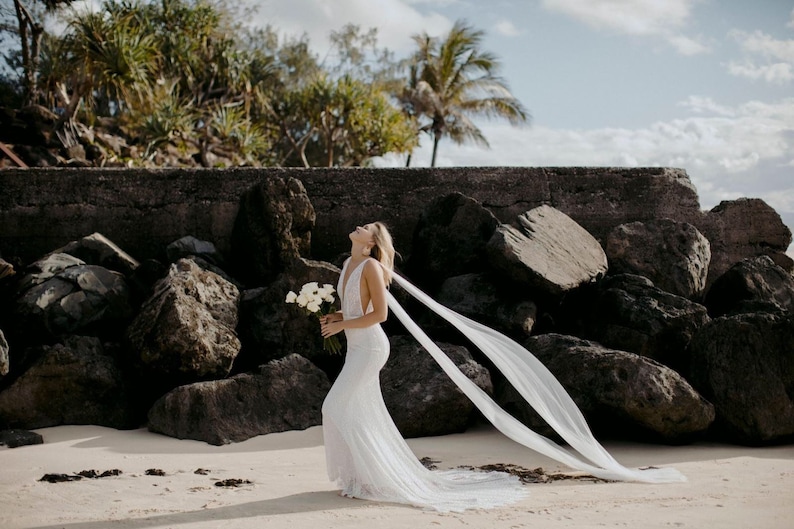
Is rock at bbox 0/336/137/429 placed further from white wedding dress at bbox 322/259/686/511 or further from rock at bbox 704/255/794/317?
rock at bbox 704/255/794/317

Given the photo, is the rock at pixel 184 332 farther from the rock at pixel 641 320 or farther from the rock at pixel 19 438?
the rock at pixel 641 320

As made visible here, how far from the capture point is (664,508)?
4793 millimetres

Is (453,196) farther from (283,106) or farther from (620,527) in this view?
(283,106)

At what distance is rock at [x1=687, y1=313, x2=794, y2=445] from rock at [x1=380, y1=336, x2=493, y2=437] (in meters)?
1.92

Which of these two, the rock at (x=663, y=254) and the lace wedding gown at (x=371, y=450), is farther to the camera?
the rock at (x=663, y=254)

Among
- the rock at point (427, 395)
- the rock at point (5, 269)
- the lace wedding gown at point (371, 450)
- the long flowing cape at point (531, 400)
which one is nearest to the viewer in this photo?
the lace wedding gown at point (371, 450)

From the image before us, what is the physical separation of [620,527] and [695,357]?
3.16 meters

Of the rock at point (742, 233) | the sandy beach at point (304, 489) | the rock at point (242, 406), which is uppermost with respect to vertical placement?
the rock at point (742, 233)

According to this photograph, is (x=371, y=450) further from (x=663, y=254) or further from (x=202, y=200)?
(x=202, y=200)

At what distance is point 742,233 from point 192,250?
23.9ft

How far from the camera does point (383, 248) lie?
5410 mm

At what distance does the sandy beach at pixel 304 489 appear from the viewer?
457 centimetres

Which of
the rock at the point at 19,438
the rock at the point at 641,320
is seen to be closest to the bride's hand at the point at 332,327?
the rock at the point at 19,438

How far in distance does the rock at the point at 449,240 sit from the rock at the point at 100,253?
3328 mm
